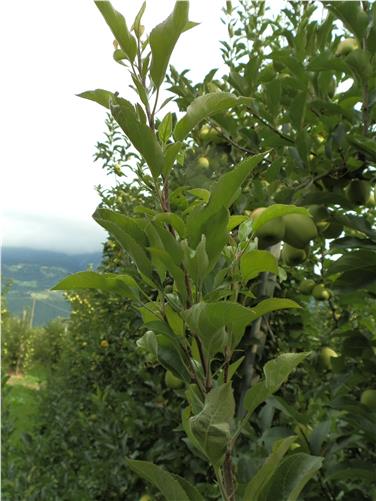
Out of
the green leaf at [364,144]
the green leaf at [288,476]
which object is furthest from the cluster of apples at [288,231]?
the green leaf at [288,476]

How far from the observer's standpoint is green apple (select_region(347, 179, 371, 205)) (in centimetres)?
134

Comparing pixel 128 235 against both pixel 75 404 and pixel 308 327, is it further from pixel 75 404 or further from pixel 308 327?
pixel 75 404

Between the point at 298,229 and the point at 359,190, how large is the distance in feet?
0.73

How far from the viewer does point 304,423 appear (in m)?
1.22

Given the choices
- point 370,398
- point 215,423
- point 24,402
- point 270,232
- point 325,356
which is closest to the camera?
point 215,423

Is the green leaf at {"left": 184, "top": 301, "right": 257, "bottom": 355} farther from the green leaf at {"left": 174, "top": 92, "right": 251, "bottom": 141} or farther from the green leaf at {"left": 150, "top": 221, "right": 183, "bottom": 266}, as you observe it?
the green leaf at {"left": 174, "top": 92, "right": 251, "bottom": 141}

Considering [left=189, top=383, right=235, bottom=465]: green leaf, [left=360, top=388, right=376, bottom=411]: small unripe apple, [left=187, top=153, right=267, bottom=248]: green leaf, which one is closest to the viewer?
[left=189, top=383, right=235, bottom=465]: green leaf

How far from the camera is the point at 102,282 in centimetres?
65

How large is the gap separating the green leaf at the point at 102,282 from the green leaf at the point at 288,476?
27 cm

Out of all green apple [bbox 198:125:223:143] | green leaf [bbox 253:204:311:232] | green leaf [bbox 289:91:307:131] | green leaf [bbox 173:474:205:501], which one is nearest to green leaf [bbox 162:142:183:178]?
green leaf [bbox 253:204:311:232]

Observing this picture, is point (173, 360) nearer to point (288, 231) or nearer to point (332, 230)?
point (288, 231)

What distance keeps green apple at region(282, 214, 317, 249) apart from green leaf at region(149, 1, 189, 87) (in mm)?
685

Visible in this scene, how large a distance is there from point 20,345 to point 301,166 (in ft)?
44.7

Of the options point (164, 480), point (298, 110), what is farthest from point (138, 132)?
point (298, 110)
